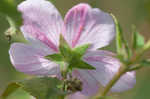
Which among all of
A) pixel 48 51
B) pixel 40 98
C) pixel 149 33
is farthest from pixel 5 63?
pixel 40 98

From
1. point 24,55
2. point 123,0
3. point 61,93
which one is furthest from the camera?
point 123,0

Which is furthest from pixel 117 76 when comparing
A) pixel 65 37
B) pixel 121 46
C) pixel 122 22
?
pixel 122 22

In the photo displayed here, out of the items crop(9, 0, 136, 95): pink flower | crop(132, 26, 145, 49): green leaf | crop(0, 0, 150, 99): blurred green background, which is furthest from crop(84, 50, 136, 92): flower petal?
crop(0, 0, 150, 99): blurred green background

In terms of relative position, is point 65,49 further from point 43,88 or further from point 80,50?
point 43,88

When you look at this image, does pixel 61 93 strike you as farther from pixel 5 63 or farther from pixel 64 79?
pixel 5 63

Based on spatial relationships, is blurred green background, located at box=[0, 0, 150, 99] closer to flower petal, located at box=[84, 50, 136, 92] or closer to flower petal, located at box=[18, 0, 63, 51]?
flower petal, located at box=[18, 0, 63, 51]

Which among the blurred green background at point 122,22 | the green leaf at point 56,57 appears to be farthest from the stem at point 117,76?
the blurred green background at point 122,22
